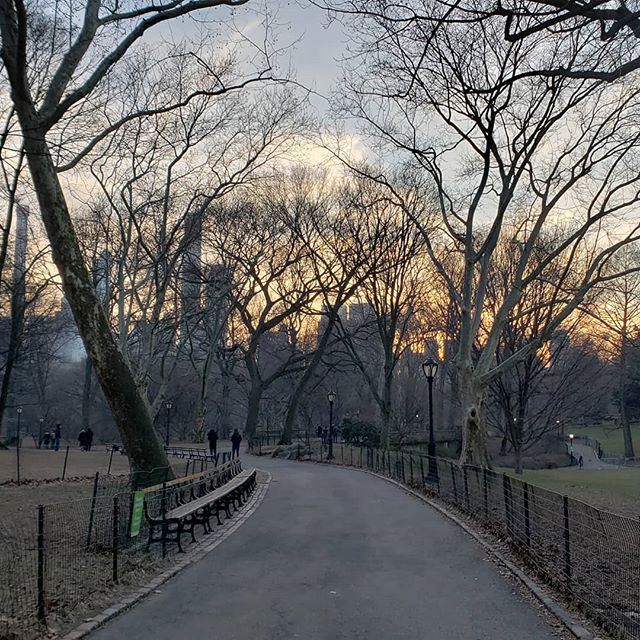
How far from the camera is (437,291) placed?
117 ft

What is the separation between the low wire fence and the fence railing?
4.84 metres

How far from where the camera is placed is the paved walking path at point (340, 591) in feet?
21.1

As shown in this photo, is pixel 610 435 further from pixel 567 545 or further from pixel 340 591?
pixel 340 591

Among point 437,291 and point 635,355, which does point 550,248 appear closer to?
point 437,291

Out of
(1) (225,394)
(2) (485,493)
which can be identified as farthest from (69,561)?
(1) (225,394)

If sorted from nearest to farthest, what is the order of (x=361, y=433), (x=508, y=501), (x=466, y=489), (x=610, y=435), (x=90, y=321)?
(x=508, y=501) → (x=90, y=321) → (x=466, y=489) → (x=361, y=433) → (x=610, y=435)

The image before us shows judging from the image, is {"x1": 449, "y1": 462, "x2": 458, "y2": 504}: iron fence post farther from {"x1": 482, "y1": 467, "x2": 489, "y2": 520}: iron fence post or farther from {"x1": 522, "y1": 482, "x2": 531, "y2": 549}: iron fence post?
{"x1": 522, "y1": 482, "x2": 531, "y2": 549}: iron fence post

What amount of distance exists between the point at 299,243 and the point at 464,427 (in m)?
18.2

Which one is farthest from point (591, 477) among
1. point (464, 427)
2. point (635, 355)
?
point (635, 355)

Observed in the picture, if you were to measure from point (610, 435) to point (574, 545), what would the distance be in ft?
269

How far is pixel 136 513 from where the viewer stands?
941cm

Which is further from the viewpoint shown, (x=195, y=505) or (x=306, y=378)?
(x=306, y=378)

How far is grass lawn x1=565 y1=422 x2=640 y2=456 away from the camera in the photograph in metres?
71.4

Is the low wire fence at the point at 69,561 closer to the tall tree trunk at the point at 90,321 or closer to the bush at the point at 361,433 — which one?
the tall tree trunk at the point at 90,321
